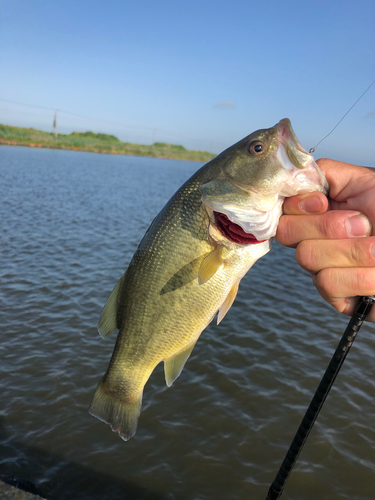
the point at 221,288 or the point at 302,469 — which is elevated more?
the point at 221,288

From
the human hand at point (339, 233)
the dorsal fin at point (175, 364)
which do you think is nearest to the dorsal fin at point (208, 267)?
the human hand at point (339, 233)

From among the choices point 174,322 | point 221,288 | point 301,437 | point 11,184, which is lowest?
point 11,184

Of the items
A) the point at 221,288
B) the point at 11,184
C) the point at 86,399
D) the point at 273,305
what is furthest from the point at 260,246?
the point at 11,184

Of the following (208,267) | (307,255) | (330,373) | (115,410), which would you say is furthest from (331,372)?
(115,410)

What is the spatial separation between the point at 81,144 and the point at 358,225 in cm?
11563

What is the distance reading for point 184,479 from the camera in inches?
191

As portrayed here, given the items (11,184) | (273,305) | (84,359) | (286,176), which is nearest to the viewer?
(286,176)

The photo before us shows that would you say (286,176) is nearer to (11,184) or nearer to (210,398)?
(210,398)

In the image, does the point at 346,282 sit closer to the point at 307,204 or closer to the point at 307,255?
the point at 307,255

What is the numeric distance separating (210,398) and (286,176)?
4999 millimetres

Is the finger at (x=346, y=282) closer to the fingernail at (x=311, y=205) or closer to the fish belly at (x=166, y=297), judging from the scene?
the fingernail at (x=311, y=205)

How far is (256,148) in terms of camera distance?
2359 millimetres

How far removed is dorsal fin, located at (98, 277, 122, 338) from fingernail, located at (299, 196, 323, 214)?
4.87ft

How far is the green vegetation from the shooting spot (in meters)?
87.5
